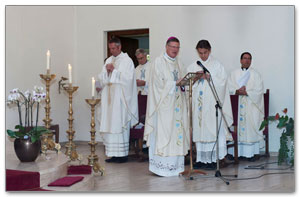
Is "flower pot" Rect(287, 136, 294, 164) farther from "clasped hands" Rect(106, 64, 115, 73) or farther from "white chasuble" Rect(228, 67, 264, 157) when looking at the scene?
"clasped hands" Rect(106, 64, 115, 73)

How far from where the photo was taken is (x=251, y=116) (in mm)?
8523

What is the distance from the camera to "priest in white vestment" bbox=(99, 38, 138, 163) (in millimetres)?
8055

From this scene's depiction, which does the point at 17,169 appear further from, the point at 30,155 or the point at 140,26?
the point at 140,26

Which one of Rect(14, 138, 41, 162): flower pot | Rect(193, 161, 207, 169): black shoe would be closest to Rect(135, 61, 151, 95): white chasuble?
Rect(193, 161, 207, 169): black shoe

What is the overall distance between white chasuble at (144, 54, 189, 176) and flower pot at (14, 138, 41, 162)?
1.82m

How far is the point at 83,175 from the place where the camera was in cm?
565

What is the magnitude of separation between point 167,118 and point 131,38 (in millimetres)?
4909

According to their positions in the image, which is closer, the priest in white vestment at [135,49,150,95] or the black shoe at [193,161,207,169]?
the black shoe at [193,161,207,169]

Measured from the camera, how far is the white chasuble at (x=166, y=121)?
21.6 ft

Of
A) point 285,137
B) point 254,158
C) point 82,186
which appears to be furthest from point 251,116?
point 82,186

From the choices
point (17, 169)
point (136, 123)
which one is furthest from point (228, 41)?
point (17, 169)

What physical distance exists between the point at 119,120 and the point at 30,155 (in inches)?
109

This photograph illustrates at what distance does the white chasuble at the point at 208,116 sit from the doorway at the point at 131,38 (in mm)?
3252

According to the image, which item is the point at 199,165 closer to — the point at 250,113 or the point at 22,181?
the point at 250,113
